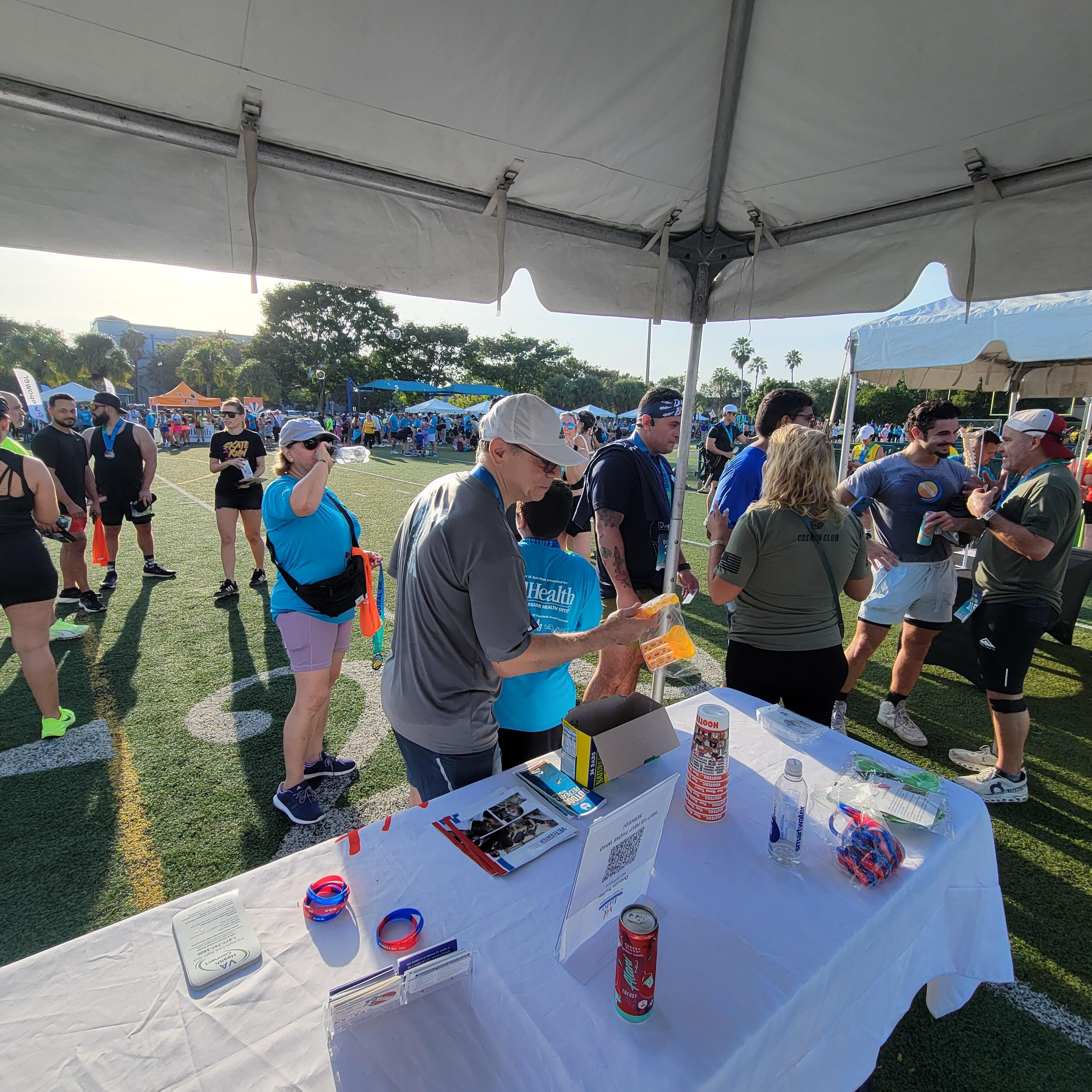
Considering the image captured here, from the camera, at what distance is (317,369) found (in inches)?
2004

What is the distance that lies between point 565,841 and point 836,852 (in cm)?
70

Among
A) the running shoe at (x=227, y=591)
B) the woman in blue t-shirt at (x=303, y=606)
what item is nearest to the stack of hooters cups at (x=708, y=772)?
the woman in blue t-shirt at (x=303, y=606)

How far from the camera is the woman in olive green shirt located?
238cm

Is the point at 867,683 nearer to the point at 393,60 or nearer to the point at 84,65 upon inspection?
the point at 393,60

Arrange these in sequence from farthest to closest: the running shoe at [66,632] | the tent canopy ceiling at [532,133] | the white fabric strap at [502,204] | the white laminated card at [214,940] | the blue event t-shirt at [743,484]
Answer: the running shoe at [66,632] → the blue event t-shirt at [743,484] → the white fabric strap at [502,204] → the tent canopy ceiling at [532,133] → the white laminated card at [214,940]

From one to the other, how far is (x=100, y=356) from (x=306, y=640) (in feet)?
246

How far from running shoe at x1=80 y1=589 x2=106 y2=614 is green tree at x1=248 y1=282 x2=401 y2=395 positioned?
4964 centimetres

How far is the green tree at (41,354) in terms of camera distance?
163 ft

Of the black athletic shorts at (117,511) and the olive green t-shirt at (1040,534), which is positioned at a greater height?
the olive green t-shirt at (1040,534)

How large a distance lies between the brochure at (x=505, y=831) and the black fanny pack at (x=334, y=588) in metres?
1.51

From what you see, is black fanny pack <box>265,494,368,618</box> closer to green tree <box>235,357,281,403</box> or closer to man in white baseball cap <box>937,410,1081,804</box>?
man in white baseball cap <box>937,410,1081,804</box>

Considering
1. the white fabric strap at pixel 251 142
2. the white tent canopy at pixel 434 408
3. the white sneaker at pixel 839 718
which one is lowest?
the white sneaker at pixel 839 718

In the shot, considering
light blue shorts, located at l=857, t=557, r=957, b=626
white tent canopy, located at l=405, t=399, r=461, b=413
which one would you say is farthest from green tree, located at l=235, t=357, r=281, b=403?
light blue shorts, located at l=857, t=557, r=957, b=626

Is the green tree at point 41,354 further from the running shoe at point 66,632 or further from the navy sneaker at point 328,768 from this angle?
the navy sneaker at point 328,768
